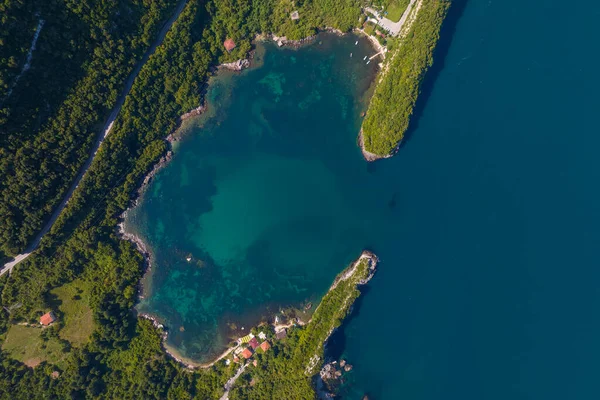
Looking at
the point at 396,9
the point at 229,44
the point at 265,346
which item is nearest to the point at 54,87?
the point at 229,44

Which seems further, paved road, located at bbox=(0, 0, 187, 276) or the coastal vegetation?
the coastal vegetation

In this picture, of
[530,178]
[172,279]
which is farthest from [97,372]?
[530,178]

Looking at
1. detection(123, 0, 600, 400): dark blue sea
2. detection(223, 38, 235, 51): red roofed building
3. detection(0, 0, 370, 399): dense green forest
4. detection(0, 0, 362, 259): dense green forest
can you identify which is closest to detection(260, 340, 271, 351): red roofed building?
detection(123, 0, 600, 400): dark blue sea

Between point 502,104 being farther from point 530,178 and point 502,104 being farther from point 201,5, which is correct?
point 201,5

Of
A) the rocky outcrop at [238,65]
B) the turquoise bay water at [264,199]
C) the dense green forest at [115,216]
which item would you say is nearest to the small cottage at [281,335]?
the turquoise bay water at [264,199]

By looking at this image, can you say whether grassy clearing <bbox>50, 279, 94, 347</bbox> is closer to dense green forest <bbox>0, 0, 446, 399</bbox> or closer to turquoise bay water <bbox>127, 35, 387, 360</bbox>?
dense green forest <bbox>0, 0, 446, 399</bbox>

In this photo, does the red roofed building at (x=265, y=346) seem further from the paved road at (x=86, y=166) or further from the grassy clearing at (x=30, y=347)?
the paved road at (x=86, y=166)
